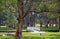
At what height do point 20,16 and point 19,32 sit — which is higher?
point 20,16

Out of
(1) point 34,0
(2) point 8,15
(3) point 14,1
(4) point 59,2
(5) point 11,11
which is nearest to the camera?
(1) point 34,0

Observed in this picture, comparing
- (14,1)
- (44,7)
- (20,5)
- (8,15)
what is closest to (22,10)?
(20,5)

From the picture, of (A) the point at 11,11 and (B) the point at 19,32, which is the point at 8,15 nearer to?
(A) the point at 11,11

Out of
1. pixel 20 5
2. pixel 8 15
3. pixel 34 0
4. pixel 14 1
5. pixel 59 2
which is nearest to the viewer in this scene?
pixel 20 5

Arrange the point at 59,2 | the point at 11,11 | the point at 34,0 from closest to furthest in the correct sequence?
the point at 34,0, the point at 59,2, the point at 11,11

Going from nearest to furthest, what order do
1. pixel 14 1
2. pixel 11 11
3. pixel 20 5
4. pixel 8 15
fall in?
pixel 20 5 < pixel 14 1 < pixel 11 11 < pixel 8 15

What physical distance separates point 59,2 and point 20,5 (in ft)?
26.5

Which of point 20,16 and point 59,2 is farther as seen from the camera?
Result: point 59,2

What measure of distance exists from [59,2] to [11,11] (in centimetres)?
2128

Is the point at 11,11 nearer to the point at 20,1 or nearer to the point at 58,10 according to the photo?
the point at 58,10

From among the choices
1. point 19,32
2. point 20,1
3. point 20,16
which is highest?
point 20,1

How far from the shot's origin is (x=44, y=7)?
2009 cm

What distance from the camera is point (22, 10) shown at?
15.5 meters

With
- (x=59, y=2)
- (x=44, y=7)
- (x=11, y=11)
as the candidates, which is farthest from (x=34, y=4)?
(x=11, y=11)
